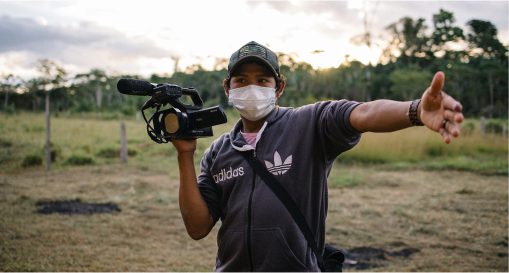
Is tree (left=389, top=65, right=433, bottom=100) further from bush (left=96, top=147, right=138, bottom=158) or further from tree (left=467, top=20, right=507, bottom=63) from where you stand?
bush (left=96, top=147, right=138, bottom=158)

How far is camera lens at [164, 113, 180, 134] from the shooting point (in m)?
1.80

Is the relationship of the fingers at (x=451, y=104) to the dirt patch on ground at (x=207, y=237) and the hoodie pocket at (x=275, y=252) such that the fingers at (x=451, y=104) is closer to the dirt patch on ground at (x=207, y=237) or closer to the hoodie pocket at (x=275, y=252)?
the hoodie pocket at (x=275, y=252)

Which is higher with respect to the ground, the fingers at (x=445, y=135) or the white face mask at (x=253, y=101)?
the white face mask at (x=253, y=101)

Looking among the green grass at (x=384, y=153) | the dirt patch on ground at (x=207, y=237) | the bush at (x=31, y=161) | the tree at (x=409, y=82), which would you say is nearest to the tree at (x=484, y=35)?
the green grass at (x=384, y=153)

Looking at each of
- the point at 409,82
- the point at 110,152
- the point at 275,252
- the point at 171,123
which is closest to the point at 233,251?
the point at 275,252

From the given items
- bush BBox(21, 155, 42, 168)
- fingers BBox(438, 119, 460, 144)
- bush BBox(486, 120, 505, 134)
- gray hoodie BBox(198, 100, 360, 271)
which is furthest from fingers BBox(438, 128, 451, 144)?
bush BBox(486, 120, 505, 134)

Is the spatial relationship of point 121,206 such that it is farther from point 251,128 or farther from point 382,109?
point 382,109

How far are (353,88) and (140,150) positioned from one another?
2836 centimetres

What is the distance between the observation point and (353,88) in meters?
40.7

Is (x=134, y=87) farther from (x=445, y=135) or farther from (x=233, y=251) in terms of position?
(x=445, y=135)

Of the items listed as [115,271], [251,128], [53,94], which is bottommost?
[115,271]

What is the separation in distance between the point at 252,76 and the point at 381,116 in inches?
25.9


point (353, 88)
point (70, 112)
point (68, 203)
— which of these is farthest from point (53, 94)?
point (68, 203)

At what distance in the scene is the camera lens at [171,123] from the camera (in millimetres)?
1800
